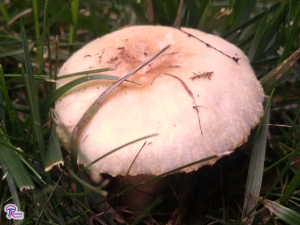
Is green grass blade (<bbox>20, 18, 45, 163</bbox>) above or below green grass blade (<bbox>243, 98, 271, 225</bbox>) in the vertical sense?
above

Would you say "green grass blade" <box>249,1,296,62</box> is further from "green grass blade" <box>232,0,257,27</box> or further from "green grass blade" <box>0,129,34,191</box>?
"green grass blade" <box>0,129,34,191</box>

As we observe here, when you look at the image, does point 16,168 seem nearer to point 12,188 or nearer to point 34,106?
point 12,188

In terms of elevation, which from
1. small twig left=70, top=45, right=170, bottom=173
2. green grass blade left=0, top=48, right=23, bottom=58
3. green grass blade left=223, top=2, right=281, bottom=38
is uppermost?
green grass blade left=223, top=2, right=281, bottom=38

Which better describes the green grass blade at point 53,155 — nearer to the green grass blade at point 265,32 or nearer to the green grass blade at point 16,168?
the green grass blade at point 16,168

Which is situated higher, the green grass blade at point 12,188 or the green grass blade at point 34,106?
the green grass blade at point 34,106

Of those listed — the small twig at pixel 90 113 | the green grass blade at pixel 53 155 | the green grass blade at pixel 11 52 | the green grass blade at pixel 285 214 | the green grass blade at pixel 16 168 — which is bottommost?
the green grass blade at pixel 285 214

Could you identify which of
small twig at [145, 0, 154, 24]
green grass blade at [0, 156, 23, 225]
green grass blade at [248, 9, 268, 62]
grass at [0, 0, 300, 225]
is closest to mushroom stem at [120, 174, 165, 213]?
grass at [0, 0, 300, 225]

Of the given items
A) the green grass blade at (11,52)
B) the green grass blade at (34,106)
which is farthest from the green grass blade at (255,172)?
Answer: the green grass blade at (11,52)

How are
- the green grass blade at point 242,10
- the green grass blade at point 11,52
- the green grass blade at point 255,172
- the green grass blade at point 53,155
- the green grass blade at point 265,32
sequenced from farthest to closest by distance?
the green grass blade at point 242,10, the green grass blade at point 11,52, the green grass blade at point 265,32, the green grass blade at point 255,172, the green grass blade at point 53,155
